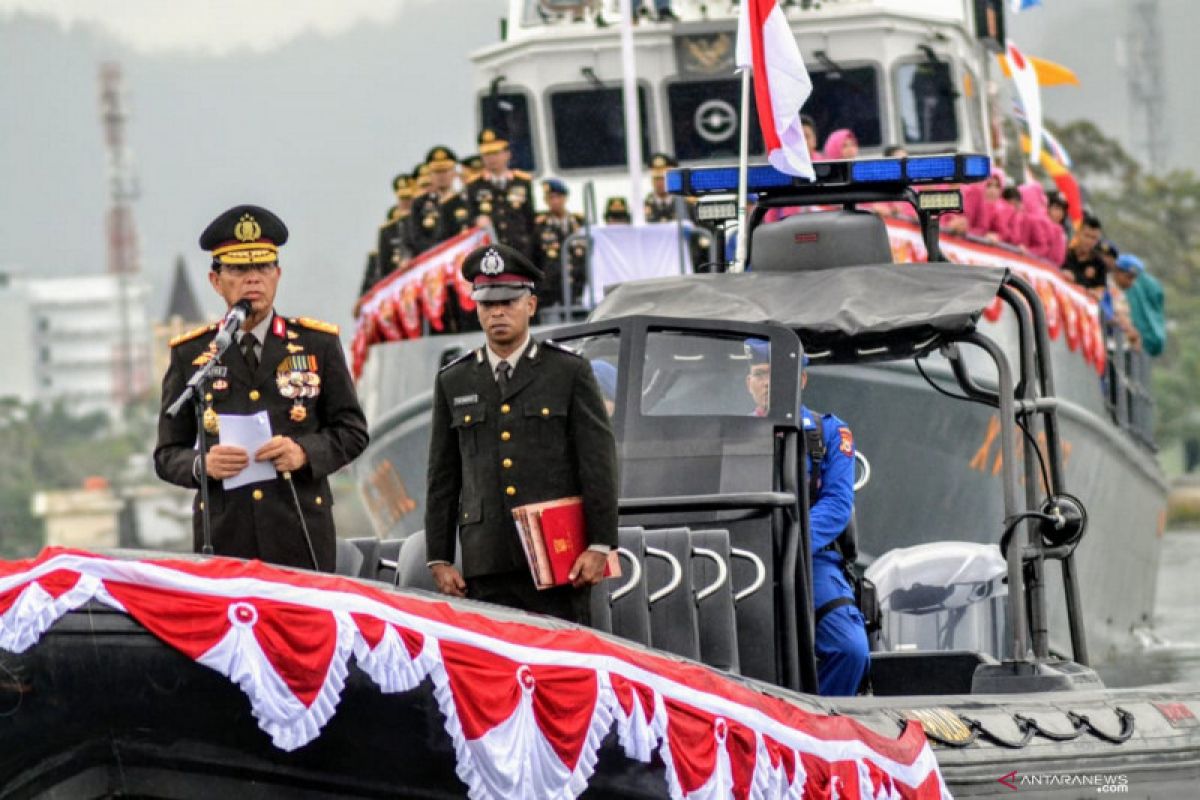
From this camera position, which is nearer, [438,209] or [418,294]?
[418,294]

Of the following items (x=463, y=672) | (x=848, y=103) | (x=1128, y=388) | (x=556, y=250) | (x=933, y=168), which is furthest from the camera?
(x=1128, y=388)

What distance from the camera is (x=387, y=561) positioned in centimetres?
862

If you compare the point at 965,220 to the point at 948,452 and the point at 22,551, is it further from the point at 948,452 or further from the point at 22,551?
the point at 22,551

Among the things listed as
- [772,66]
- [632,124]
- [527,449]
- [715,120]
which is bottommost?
[527,449]

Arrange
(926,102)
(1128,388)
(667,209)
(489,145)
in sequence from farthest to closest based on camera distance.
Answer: (1128,388) < (926,102) < (667,209) < (489,145)

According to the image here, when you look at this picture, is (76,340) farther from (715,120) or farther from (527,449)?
(527,449)

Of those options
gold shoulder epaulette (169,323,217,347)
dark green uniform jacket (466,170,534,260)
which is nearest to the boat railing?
dark green uniform jacket (466,170,534,260)

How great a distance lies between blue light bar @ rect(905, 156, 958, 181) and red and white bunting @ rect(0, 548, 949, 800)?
334cm

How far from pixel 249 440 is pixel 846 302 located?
279 cm

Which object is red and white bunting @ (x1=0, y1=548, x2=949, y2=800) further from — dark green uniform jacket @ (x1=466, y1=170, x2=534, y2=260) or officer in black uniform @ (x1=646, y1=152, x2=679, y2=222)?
officer in black uniform @ (x1=646, y1=152, x2=679, y2=222)

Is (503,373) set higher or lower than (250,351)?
lower

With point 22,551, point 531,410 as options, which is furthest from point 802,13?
point 22,551

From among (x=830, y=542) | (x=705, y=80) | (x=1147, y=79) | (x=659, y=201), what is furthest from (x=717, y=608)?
(x=1147, y=79)

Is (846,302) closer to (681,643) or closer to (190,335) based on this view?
(681,643)
